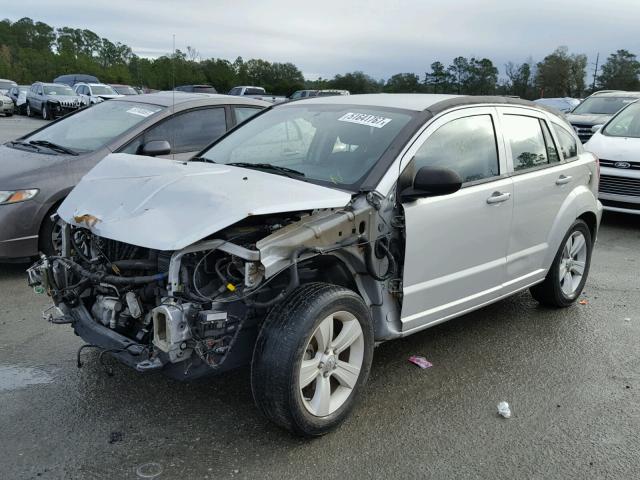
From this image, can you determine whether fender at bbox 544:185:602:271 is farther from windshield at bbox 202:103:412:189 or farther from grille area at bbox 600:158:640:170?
grille area at bbox 600:158:640:170

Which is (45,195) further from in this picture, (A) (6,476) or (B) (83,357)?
(A) (6,476)

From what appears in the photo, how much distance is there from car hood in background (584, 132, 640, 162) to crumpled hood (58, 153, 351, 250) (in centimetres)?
699

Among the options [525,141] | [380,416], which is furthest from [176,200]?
[525,141]

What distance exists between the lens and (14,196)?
18.3 feet

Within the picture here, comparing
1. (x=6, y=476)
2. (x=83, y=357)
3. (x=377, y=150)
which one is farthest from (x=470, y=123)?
(x=6, y=476)

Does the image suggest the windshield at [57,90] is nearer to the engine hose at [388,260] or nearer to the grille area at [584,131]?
the grille area at [584,131]

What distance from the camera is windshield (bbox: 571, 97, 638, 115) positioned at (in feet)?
49.9

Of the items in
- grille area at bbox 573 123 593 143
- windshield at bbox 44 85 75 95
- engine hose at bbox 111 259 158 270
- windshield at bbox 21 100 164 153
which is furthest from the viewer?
windshield at bbox 44 85 75 95

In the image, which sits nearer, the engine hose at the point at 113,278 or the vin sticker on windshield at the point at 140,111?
the engine hose at the point at 113,278

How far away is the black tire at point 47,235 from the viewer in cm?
570

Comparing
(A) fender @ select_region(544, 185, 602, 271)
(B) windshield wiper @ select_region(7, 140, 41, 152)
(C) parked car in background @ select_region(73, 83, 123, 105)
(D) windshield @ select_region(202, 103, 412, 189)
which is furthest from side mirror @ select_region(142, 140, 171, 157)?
(C) parked car in background @ select_region(73, 83, 123, 105)

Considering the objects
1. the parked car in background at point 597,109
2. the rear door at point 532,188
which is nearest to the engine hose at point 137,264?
the rear door at point 532,188

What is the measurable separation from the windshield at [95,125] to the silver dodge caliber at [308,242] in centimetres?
224

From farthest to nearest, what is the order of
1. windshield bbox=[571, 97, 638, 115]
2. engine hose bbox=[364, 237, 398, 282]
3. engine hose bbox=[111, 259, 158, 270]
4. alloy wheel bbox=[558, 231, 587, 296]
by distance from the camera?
windshield bbox=[571, 97, 638, 115], alloy wheel bbox=[558, 231, 587, 296], engine hose bbox=[364, 237, 398, 282], engine hose bbox=[111, 259, 158, 270]
